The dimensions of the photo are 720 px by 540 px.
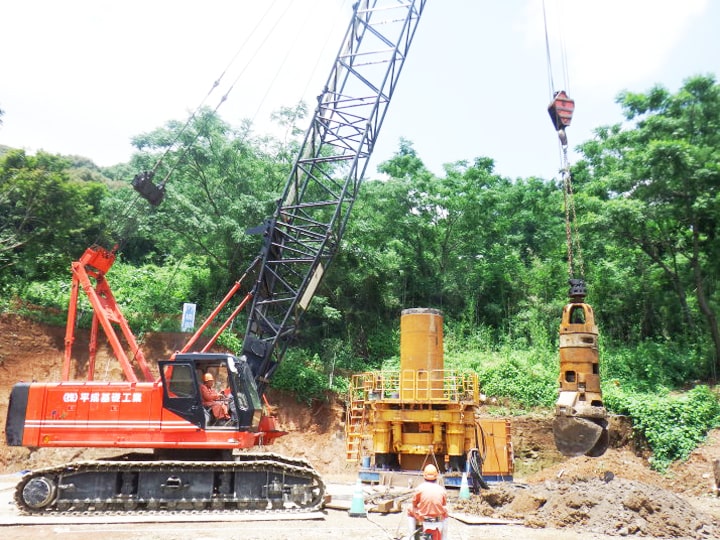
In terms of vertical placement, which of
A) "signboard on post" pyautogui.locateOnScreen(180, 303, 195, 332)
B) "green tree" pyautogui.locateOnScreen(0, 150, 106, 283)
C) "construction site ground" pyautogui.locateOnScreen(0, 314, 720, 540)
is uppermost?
"green tree" pyautogui.locateOnScreen(0, 150, 106, 283)

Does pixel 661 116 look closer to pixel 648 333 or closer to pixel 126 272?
pixel 648 333

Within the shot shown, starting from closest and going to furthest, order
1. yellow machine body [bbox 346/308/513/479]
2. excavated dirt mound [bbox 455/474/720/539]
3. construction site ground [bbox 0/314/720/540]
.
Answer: construction site ground [bbox 0/314/720/540] < excavated dirt mound [bbox 455/474/720/539] < yellow machine body [bbox 346/308/513/479]

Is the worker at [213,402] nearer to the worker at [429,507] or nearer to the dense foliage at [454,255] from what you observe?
the worker at [429,507]

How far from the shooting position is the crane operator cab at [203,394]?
10.0 meters

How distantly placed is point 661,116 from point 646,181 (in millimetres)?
2409

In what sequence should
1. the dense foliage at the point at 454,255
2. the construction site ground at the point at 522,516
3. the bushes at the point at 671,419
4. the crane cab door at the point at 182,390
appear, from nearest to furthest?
the construction site ground at the point at 522,516 → the crane cab door at the point at 182,390 → the bushes at the point at 671,419 → the dense foliage at the point at 454,255

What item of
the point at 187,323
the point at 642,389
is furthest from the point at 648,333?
the point at 187,323

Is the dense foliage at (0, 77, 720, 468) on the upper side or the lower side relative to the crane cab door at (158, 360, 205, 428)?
upper

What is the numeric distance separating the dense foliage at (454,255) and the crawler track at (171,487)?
912 centimetres

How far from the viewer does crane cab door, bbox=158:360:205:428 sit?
1002 centimetres

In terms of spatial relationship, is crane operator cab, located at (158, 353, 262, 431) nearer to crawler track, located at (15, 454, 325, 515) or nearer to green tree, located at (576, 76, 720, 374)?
crawler track, located at (15, 454, 325, 515)

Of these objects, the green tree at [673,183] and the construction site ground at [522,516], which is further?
the green tree at [673,183]

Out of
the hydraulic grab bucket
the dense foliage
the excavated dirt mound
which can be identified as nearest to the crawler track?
the excavated dirt mound

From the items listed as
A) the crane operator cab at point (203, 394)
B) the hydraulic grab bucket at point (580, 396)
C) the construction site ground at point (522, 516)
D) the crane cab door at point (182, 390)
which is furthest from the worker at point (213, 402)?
the hydraulic grab bucket at point (580, 396)
